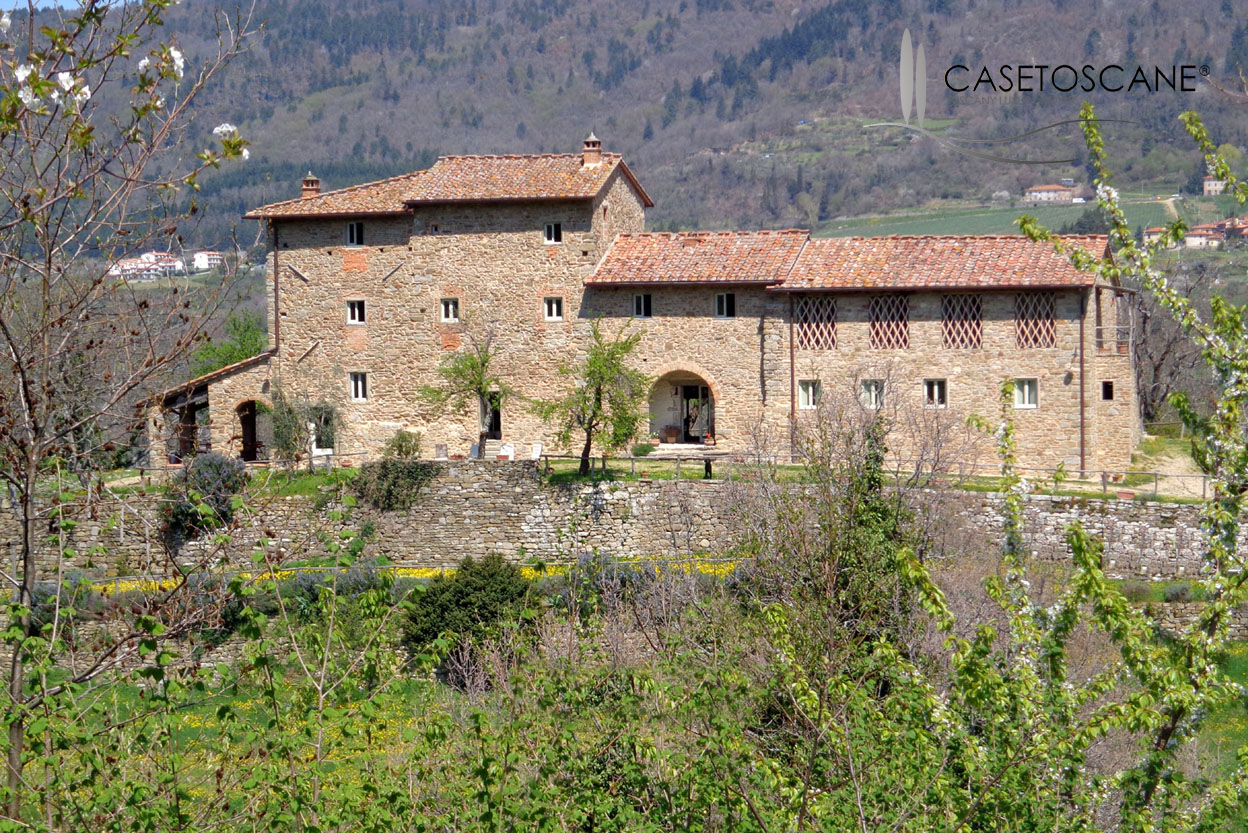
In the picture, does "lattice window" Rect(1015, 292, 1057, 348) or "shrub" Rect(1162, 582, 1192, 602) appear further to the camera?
"lattice window" Rect(1015, 292, 1057, 348)

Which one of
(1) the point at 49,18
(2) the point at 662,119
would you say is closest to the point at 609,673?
(1) the point at 49,18

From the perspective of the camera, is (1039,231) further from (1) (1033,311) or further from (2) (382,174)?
(2) (382,174)

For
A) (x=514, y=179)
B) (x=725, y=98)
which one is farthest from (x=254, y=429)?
(x=725, y=98)

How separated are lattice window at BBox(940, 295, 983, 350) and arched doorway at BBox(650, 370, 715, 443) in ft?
19.2

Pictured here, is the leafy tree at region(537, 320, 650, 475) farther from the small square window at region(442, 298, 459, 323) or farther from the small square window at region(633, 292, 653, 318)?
the small square window at region(442, 298, 459, 323)

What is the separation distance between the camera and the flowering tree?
7527mm

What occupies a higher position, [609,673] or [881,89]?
[881,89]

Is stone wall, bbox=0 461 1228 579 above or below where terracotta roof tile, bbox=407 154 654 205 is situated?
below

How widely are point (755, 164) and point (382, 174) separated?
115 ft

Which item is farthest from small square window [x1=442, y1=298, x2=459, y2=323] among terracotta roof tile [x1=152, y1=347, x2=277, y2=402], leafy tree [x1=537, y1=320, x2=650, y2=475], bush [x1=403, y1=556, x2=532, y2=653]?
bush [x1=403, y1=556, x2=532, y2=653]

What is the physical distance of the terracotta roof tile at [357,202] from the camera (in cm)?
3503

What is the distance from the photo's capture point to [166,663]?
762 centimetres

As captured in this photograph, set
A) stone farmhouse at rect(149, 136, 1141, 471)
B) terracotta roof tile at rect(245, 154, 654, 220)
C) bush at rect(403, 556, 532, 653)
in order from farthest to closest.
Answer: terracotta roof tile at rect(245, 154, 654, 220) → stone farmhouse at rect(149, 136, 1141, 471) → bush at rect(403, 556, 532, 653)

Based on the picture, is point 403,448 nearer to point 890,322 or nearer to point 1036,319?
point 890,322
